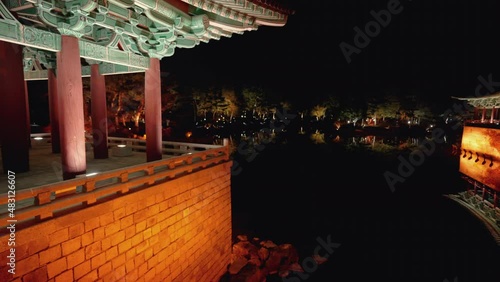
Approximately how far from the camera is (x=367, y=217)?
1552 cm

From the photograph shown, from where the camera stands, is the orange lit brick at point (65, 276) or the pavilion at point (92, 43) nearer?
the orange lit brick at point (65, 276)

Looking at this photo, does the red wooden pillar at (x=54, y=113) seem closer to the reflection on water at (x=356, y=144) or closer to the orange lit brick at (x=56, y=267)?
the orange lit brick at (x=56, y=267)

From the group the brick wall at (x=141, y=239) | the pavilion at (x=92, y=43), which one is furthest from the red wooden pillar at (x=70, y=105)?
the brick wall at (x=141, y=239)

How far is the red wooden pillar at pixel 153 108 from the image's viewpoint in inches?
335

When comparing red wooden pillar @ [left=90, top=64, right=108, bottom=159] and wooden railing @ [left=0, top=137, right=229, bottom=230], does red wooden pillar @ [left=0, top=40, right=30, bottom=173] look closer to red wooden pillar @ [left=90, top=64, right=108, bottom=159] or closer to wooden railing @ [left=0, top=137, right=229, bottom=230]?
wooden railing @ [left=0, top=137, right=229, bottom=230]

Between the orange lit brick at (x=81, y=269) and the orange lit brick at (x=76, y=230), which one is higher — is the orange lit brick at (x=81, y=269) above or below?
below

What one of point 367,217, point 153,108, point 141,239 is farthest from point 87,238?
point 367,217

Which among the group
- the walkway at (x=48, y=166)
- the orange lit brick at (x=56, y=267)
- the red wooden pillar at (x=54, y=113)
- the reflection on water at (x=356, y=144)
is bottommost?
the reflection on water at (x=356, y=144)

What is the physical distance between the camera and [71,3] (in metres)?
5.61

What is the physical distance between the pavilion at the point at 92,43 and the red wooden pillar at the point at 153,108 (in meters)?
0.03

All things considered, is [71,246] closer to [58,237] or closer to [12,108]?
[58,237]

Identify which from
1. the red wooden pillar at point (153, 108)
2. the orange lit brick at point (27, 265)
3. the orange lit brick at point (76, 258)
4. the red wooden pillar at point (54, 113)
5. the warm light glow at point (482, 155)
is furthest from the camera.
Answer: the warm light glow at point (482, 155)

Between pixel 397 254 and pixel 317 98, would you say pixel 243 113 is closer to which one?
pixel 317 98

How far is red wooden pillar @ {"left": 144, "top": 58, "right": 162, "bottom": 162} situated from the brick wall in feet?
6.75
